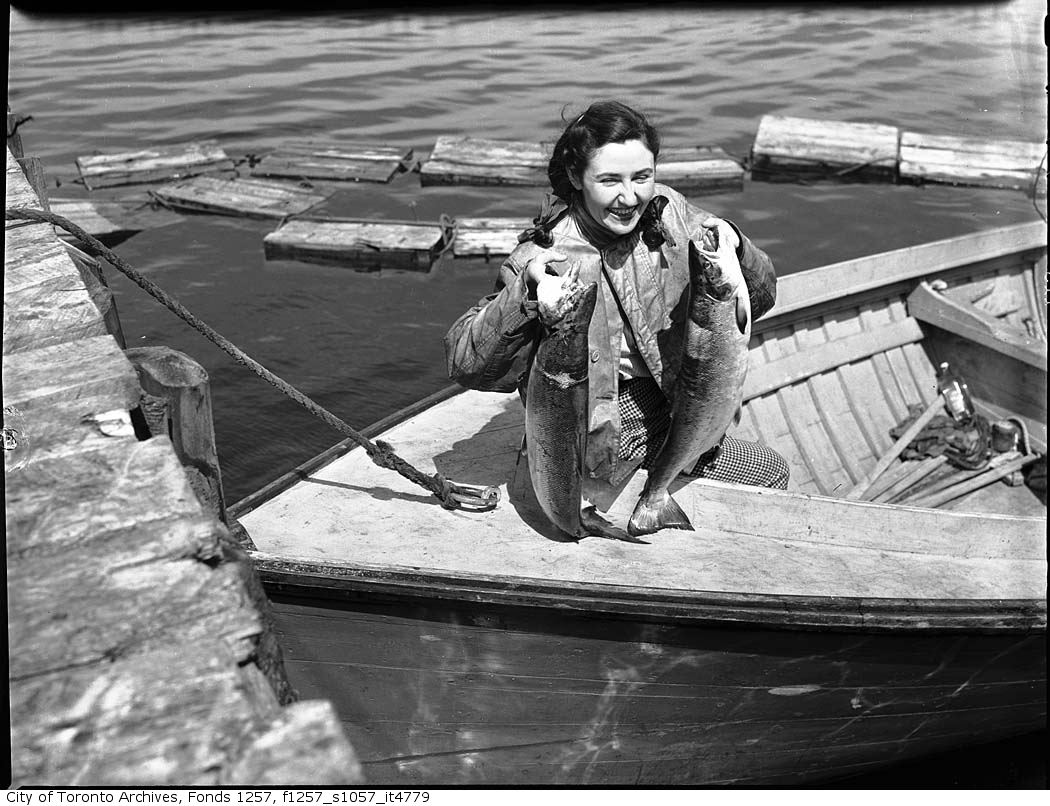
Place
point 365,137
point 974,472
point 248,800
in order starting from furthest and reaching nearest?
point 365,137, point 974,472, point 248,800

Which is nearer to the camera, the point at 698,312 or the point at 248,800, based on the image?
the point at 248,800

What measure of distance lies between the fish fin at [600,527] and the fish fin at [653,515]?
0.12 ft

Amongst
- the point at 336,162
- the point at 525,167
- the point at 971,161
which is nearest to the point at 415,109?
the point at 336,162

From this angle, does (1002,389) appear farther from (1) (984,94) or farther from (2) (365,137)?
(1) (984,94)

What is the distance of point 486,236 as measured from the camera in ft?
42.2

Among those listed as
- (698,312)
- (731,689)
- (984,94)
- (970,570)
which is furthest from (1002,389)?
(984,94)

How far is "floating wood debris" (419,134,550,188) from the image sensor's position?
15.2m

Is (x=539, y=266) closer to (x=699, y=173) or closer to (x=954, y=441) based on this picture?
(x=954, y=441)

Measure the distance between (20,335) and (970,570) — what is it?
4.33m

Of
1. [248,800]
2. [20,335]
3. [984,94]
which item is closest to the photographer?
[248,800]

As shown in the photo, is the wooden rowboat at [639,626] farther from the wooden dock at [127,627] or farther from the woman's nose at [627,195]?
the wooden dock at [127,627]

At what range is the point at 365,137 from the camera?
1758cm

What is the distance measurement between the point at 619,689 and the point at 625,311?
1.77 meters

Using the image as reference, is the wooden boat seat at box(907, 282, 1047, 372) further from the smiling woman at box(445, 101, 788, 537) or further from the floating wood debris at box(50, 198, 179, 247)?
the floating wood debris at box(50, 198, 179, 247)
